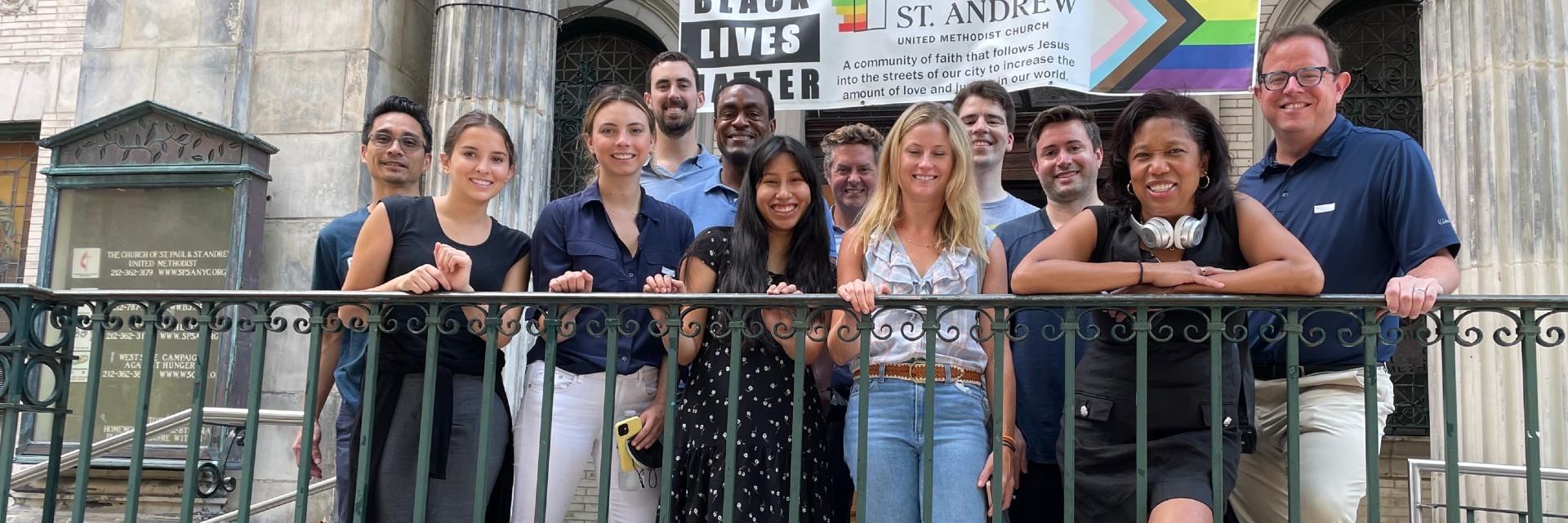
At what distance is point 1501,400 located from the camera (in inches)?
304

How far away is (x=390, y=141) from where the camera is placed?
18.2 ft

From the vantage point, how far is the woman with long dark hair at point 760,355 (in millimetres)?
4402

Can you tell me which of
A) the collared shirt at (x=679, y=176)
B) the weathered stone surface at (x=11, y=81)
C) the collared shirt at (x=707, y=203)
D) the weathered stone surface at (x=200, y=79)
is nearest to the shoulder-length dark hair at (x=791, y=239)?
the collared shirt at (x=707, y=203)

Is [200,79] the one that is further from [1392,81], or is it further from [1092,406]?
[1392,81]

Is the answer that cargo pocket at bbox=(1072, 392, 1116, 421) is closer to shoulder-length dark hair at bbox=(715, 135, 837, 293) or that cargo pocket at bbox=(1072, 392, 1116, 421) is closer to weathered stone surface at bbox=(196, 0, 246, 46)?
shoulder-length dark hair at bbox=(715, 135, 837, 293)

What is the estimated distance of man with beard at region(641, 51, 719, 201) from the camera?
6059 millimetres

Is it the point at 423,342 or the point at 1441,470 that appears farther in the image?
the point at 1441,470

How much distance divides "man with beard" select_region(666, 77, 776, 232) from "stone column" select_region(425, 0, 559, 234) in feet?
10.8

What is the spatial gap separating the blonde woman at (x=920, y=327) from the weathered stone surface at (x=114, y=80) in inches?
271

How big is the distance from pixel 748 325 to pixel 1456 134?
552 centimetres

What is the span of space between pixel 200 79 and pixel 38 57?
335 cm

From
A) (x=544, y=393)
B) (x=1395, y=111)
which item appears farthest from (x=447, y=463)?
(x=1395, y=111)

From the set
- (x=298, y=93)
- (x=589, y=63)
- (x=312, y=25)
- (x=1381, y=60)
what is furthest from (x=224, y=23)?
(x=1381, y=60)

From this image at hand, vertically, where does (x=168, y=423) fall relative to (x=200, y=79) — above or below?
below
